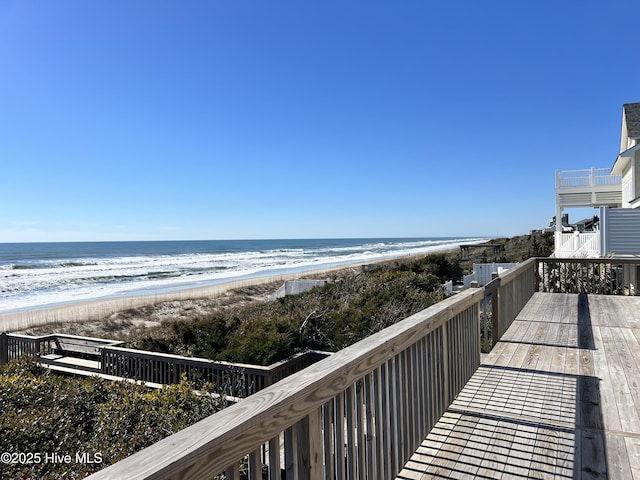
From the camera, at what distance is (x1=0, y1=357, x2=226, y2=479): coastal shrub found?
2.96 meters

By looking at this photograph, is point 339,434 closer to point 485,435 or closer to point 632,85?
point 485,435

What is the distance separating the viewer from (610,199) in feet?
59.8

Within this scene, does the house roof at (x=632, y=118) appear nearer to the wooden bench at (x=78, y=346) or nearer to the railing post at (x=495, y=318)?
the railing post at (x=495, y=318)

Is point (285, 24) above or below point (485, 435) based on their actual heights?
above

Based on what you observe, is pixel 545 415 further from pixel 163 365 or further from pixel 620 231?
pixel 620 231

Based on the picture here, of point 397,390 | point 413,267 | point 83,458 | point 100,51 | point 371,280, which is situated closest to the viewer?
point 397,390

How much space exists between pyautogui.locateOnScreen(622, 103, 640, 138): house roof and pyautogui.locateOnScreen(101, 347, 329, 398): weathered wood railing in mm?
15226

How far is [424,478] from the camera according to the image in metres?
2.57

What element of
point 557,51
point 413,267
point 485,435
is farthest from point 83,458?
point 557,51

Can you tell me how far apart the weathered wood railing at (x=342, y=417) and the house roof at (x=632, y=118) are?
1594 centimetres

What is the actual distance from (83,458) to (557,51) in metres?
17.2

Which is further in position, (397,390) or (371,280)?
(371,280)

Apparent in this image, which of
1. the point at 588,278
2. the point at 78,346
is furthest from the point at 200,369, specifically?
the point at 588,278

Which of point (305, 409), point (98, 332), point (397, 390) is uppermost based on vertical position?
point (305, 409)
